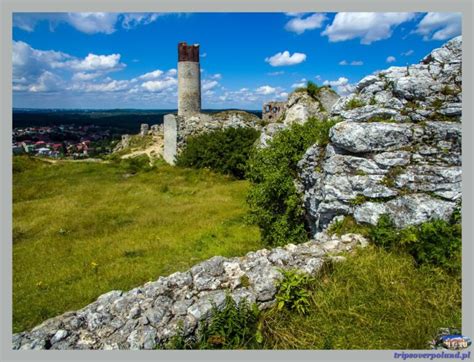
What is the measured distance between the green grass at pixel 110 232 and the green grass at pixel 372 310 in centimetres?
498

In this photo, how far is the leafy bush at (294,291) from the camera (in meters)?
4.84

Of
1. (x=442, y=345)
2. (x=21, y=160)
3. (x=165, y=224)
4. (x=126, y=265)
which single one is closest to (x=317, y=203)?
(x=442, y=345)

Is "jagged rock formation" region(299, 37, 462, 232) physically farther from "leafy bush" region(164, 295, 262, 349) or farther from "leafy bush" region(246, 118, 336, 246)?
"leafy bush" region(164, 295, 262, 349)

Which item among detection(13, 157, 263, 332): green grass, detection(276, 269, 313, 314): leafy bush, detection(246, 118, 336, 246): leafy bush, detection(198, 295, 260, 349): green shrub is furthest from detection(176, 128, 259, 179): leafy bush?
detection(198, 295, 260, 349): green shrub

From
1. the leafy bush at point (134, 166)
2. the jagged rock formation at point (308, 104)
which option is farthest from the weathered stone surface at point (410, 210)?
the leafy bush at point (134, 166)

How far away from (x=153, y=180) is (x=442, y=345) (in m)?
19.6

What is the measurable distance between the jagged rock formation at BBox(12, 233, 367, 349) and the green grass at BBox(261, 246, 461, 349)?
1.45 ft

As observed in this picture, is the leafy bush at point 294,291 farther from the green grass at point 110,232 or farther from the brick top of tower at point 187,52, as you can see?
the brick top of tower at point 187,52

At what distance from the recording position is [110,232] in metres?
12.9

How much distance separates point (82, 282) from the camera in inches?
336

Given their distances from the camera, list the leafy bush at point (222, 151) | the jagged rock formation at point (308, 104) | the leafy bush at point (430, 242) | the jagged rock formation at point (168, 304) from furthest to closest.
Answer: the leafy bush at point (222, 151) < the jagged rock formation at point (308, 104) < the leafy bush at point (430, 242) < the jagged rock formation at point (168, 304)

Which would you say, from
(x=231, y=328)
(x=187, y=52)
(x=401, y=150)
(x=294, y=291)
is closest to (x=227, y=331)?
(x=231, y=328)

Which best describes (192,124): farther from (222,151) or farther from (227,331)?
(227,331)
